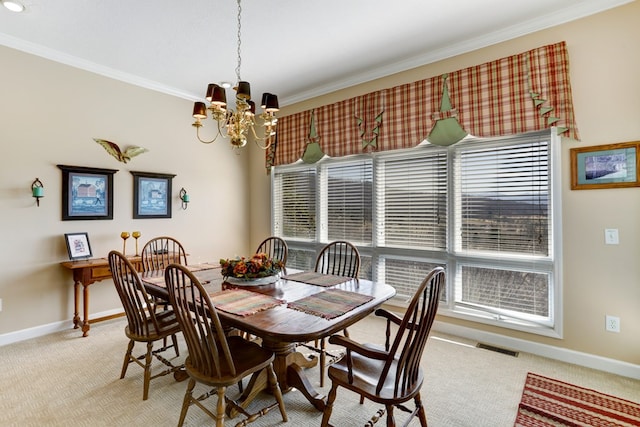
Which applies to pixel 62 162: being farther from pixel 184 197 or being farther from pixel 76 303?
pixel 76 303

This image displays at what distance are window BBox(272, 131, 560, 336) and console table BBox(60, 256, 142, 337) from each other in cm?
254

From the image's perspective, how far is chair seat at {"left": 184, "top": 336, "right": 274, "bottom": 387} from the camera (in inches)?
64.5

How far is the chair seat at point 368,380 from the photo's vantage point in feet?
4.93

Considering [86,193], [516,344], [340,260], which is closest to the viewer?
[516,344]

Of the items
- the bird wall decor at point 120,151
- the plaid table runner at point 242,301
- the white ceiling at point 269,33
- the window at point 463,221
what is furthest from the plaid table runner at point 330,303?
the bird wall decor at point 120,151

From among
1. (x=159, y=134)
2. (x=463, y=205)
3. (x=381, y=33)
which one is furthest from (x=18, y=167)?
(x=463, y=205)

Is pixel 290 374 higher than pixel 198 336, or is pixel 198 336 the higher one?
pixel 198 336

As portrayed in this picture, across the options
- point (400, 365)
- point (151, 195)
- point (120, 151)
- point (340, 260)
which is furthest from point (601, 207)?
point (120, 151)

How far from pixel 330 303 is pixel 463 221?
1.96m

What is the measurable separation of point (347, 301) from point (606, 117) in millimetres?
2531

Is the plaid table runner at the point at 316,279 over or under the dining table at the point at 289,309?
over

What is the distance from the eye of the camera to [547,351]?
108 inches

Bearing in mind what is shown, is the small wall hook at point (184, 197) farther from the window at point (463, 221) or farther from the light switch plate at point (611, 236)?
the light switch plate at point (611, 236)

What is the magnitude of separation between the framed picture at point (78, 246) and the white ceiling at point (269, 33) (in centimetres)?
184
